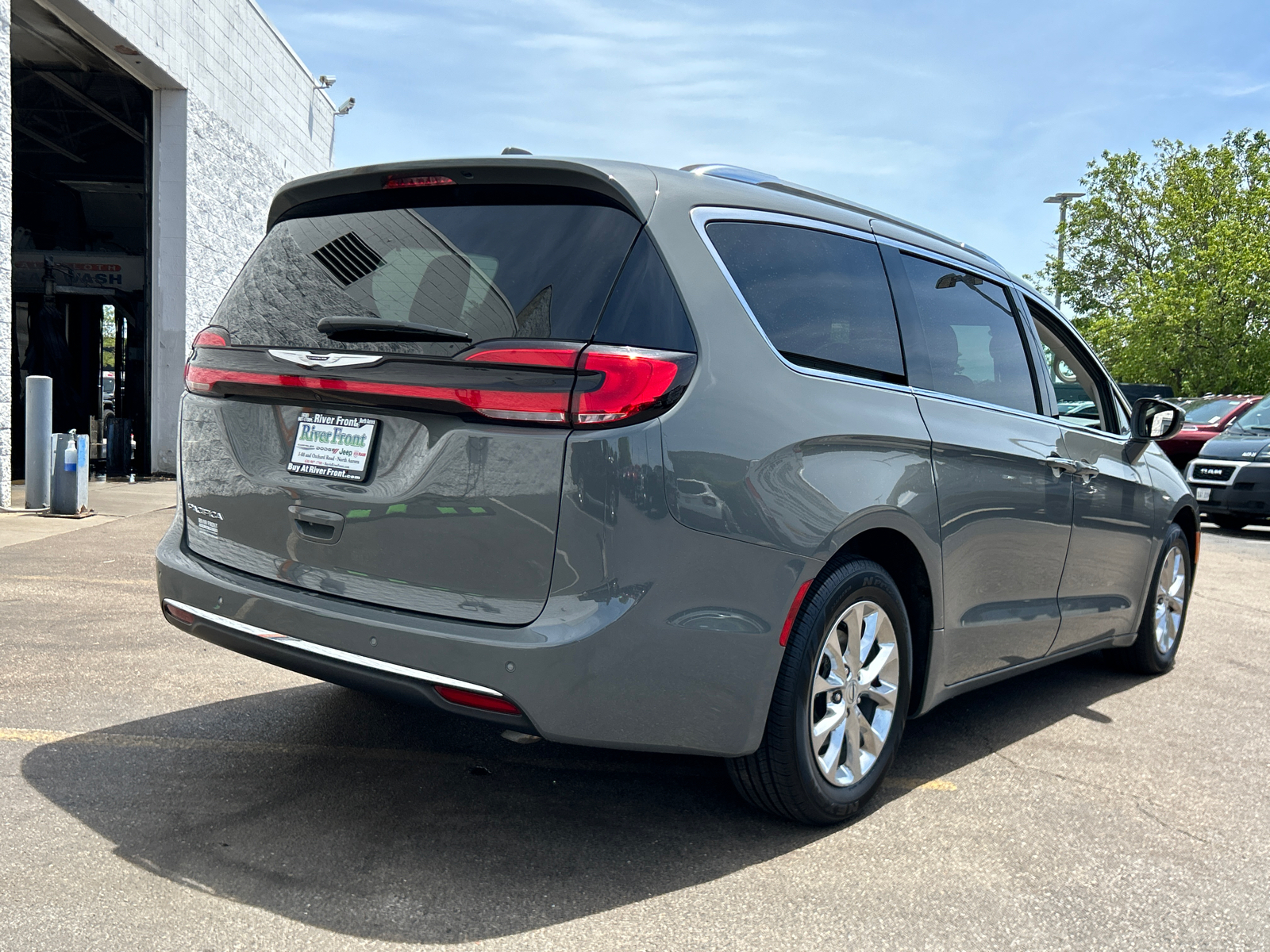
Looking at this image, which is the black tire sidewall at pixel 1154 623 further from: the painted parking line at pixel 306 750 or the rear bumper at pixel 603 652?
the rear bumper at pixel 603 652

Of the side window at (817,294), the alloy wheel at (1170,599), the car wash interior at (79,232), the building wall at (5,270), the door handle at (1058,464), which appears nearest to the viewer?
the side window at (817,294)

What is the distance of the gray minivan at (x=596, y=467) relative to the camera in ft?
8.89

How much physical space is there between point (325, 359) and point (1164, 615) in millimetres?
4512

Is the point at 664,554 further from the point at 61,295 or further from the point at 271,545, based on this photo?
the point at 61,295

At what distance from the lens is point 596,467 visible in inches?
105

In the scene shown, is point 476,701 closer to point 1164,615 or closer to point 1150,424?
point 1150,424

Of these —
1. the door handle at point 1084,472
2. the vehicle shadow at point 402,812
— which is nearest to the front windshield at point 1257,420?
the door handle at point 1084,472

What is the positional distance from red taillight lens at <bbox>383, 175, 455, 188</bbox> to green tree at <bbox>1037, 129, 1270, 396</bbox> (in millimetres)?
33697

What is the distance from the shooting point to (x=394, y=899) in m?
2.74

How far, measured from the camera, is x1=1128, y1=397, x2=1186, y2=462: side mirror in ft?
17.0

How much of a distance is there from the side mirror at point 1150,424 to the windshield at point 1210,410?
12.5 metres

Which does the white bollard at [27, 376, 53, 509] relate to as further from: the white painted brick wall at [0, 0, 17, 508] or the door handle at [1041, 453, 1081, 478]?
the door handle at [1041, 453, 1081, 478]

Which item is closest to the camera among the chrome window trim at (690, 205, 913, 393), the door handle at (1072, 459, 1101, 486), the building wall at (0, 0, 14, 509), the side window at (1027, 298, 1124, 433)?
the chrome window trim at (690, 205, 913, 393)

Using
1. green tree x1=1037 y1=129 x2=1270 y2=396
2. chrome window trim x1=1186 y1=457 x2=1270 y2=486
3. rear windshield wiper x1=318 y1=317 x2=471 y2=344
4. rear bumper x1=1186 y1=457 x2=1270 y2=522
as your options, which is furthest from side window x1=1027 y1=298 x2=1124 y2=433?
green tree x1=1037 y1=129 x2=1270 y2=396
